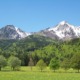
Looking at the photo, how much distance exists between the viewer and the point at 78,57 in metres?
141

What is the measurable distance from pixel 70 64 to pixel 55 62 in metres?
7.94

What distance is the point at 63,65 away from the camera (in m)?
137

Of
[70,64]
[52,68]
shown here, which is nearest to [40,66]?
[52,68]

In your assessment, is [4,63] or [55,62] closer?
[55,62]

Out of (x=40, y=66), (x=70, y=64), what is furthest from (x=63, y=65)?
(x=40, y=66)

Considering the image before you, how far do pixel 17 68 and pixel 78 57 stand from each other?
35.5 m

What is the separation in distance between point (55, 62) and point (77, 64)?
11.7 m

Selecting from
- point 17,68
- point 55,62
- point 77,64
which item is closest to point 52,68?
point 55,62

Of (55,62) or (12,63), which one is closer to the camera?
(55,62)

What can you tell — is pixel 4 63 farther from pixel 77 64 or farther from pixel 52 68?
pixel 77 64

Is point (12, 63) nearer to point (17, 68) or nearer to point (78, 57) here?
point (17, 68)

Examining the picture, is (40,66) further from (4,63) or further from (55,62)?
(4,63)

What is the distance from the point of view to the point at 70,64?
13462cm

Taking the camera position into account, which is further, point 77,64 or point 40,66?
point 40,66
